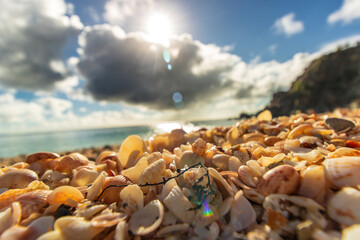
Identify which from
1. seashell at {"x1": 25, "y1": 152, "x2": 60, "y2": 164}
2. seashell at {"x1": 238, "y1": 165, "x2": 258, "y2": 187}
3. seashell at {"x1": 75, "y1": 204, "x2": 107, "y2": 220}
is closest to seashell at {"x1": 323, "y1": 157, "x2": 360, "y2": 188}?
seashell at {"x1": 238, "y1": 165, "x2": 258, "y2": 187}

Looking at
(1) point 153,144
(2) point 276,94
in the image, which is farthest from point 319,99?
(1) point 153,144

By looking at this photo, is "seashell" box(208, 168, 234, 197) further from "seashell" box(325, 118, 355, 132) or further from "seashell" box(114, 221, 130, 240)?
"seashell" box(325, 118, 355, 132)

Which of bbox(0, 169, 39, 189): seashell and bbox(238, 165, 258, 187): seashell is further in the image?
bbox(0, 169, 39, 189): seashell

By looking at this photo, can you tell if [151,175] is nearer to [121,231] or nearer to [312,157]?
[121,231]

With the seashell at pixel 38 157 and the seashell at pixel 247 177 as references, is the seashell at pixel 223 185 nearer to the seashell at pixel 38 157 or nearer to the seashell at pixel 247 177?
the seashell at pixel 247 177

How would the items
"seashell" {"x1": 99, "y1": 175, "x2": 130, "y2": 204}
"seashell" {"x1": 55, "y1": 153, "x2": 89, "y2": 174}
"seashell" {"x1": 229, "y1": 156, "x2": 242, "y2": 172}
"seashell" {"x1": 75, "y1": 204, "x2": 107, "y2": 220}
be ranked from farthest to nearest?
"seashell" {"x1": 55, "y1": 153, "x2": 89, "y2": 174} < "seashell" {"x1": 229, "y1": 156, "x2": 242, "y2": 172} < "seashell" {"x1": 99, "y1": 175, "x2": 130, "y2": 204} < "seashell" {"x1": 75, "y1": 204, "x2": 107, "y2": 220}

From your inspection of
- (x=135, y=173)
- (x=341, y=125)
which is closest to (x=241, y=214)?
(x=135, y=173)

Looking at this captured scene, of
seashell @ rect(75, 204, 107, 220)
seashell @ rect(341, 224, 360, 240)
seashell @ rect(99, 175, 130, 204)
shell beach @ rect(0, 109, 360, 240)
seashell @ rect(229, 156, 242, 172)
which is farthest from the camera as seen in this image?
seashell @ rect(229, 156, 242, 172)
